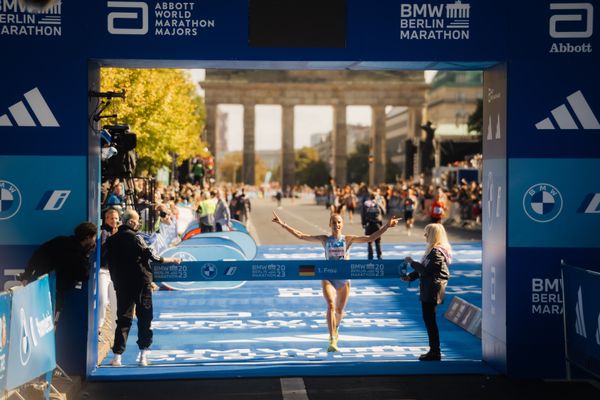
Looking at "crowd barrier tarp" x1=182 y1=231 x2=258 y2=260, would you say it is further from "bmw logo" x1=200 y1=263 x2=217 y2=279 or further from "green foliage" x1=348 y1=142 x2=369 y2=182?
"green foliage" x1=348 y1=142 x2=369 y2=182

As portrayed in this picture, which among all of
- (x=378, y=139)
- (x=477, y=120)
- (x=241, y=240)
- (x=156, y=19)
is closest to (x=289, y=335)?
(x=156, y=19)

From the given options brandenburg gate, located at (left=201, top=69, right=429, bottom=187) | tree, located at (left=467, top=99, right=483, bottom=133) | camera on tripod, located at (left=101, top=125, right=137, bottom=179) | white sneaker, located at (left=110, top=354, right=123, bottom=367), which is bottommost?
white sneaker, located at (left=110, top=354, right=123, bottom=367)

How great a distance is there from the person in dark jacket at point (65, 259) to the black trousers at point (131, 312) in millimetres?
952

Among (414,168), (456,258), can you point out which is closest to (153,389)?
(456,258)

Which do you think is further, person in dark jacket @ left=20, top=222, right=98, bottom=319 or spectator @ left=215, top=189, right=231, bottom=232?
spectator @ left=215, top=189, right=231, bottom=232

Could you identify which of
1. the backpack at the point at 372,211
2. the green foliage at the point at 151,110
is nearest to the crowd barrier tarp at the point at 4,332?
the backpack at the point at 372,211

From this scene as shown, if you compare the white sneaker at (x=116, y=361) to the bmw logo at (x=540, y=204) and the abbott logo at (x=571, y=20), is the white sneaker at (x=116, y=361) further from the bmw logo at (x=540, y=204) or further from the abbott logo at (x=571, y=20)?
the abbott logo at (x=571, y=20)

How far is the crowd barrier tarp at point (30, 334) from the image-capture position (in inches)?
320

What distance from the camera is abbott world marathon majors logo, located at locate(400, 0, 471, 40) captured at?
35.4 feet

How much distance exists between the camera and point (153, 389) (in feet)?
33.6

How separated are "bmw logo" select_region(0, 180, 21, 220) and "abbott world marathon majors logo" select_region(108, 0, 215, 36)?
1970mm

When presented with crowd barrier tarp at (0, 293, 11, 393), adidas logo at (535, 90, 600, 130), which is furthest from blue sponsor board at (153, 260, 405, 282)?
crowd barrier tarp at (0, 293, 11, 393)

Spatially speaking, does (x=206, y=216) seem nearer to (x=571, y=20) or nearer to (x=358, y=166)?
(x=571, y=20)

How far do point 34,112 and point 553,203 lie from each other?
578 centimetres
